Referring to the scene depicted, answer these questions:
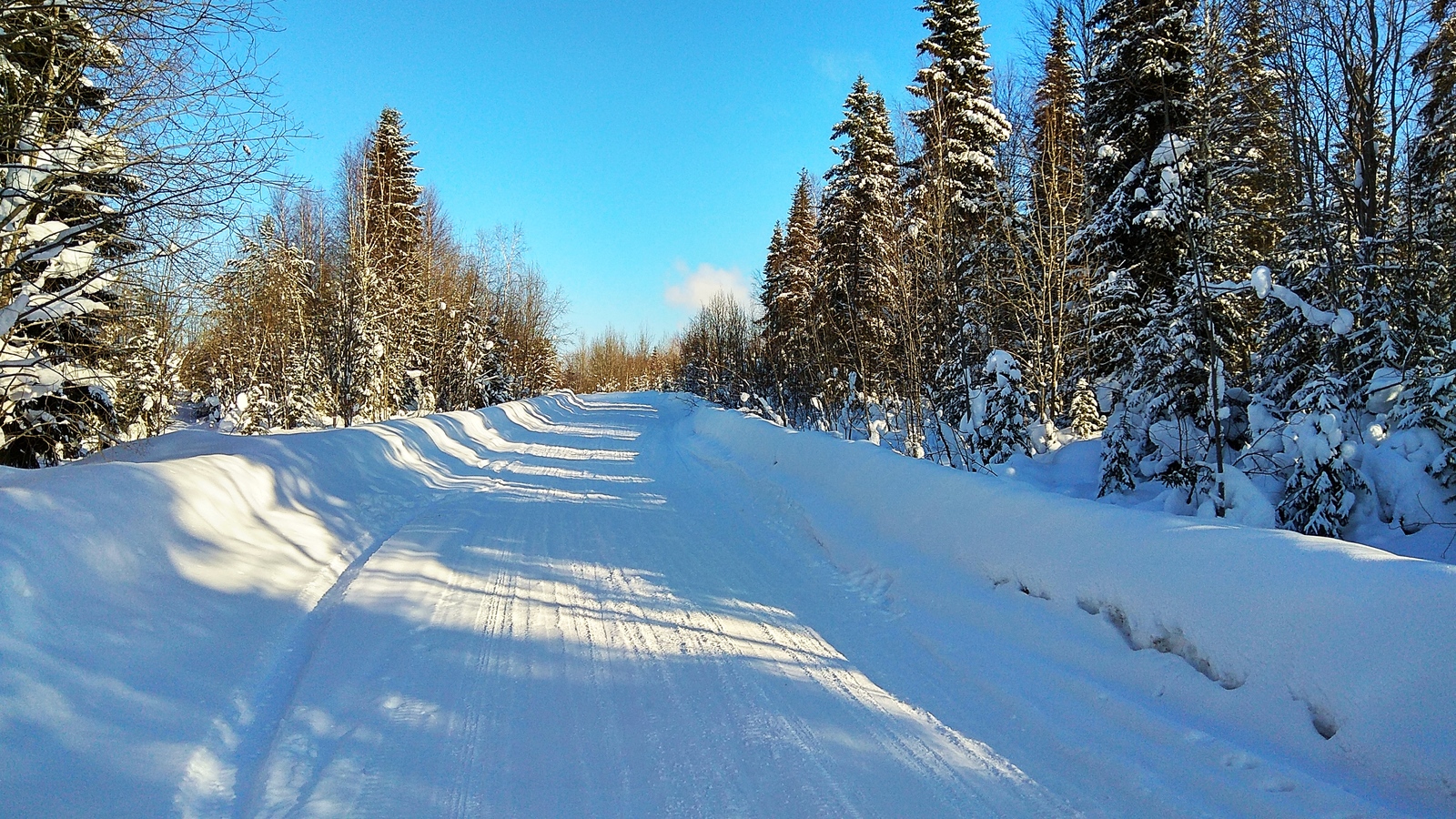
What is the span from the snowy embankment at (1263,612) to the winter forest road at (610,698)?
99cm

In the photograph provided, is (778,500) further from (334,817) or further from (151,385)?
(151,385)

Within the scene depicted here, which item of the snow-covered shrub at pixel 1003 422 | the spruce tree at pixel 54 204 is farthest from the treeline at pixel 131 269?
the snow-covered shrub at pixel 1003 422

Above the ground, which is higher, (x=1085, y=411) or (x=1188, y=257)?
(x=1188, y=257)

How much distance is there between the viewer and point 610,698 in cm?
373

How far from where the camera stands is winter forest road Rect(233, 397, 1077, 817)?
2885 mm

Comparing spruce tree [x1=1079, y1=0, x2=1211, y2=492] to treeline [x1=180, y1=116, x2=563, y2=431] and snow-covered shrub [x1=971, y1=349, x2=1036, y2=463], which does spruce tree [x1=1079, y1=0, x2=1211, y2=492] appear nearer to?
snow-covered shrub [x1=971, y1=349, x2=1036, y2=463]

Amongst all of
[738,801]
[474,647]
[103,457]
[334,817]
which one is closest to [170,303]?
[103,457]

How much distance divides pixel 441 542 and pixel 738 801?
5211 mm

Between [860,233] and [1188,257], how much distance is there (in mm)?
9580

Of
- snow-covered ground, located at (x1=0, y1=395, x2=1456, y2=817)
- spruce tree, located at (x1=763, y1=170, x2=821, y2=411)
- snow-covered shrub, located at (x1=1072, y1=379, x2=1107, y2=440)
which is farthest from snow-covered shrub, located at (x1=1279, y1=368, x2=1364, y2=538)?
spruce tree, located at (x1=763, y1=170, x2=821, y2=411)

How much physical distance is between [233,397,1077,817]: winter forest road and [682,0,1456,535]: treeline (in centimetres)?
443

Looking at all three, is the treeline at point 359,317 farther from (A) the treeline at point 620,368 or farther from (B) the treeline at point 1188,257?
(A) the treeline at point 620,368

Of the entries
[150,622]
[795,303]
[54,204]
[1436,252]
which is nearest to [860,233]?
[795,303]

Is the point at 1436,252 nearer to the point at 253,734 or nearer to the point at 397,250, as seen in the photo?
the point at 253,734
